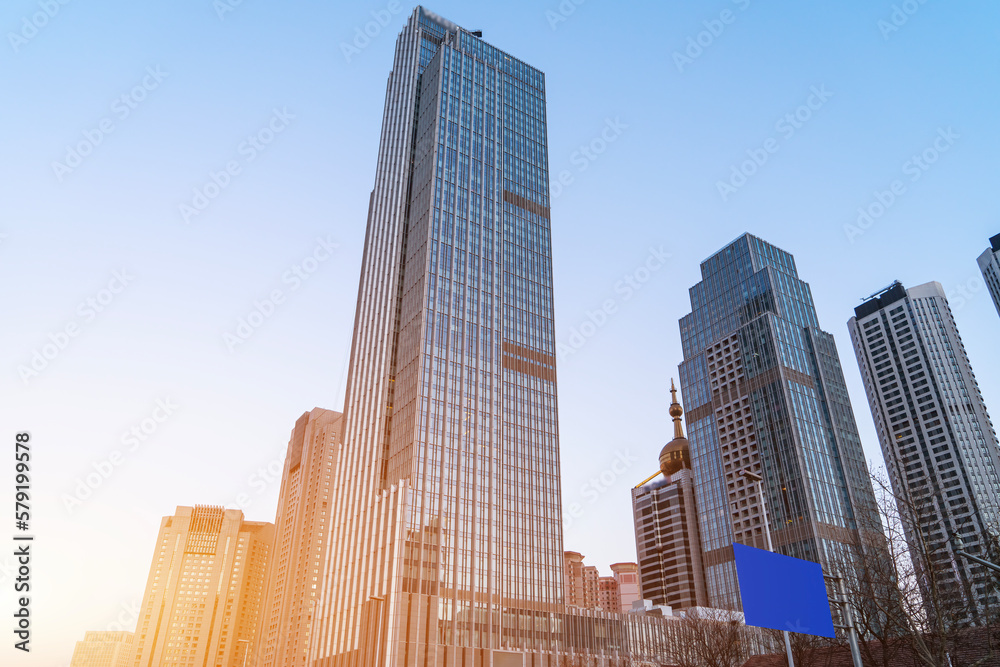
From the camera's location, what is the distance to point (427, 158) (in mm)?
111125

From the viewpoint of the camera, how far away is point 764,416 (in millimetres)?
126938

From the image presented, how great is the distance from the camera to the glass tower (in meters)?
84.3

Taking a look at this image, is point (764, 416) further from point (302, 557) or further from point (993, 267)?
point (302, 557)

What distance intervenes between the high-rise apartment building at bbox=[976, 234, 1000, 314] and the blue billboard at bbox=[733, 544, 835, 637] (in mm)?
163985

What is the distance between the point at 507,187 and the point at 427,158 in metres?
14.8

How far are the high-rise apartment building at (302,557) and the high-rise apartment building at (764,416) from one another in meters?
89.9

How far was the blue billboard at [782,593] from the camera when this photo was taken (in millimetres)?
15305

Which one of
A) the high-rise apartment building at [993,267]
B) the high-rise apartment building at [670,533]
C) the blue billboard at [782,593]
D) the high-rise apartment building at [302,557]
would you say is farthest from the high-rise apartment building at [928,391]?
the blue billboard at [782,593]

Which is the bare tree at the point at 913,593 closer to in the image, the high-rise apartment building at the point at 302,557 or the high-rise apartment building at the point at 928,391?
the high-rise apartment building at the point at 928,391

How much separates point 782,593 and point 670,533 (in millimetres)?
160546

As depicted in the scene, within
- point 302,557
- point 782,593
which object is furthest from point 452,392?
point 302,557

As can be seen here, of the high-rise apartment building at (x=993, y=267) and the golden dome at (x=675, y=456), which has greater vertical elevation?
the high-rise apartment building at (x=993, y=267)

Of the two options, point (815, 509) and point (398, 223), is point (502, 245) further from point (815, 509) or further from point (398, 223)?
point (815, 509)

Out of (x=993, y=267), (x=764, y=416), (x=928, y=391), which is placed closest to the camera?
(x=764, y=416)
